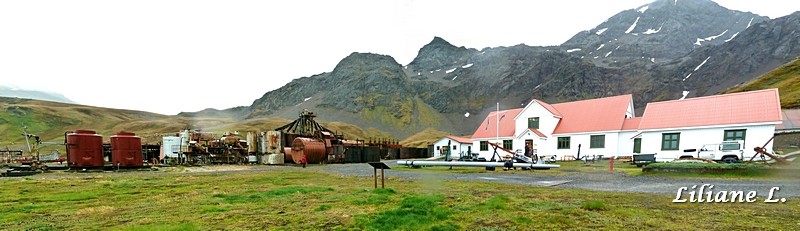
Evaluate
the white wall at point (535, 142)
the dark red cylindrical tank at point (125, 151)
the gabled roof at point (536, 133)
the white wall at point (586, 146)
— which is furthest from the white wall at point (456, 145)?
the dark red cylindrical tank at point (125, 151)

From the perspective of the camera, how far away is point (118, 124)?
138375 mm

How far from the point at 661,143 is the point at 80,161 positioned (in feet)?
161

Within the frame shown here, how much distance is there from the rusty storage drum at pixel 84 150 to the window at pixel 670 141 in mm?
48452

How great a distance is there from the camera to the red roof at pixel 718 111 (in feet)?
88.9

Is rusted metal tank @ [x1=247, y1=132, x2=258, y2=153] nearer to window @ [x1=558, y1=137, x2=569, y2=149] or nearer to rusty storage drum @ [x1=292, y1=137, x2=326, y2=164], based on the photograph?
rusty storage drum @ [x1=292, y1=137, x2=326, y2=164]

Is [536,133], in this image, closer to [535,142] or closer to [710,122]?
[535,142]

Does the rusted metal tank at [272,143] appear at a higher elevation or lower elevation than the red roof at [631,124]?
lower

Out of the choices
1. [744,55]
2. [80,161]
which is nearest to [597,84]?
[744,55]

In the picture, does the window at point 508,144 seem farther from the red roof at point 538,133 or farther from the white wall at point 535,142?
the red roof at point 538,133

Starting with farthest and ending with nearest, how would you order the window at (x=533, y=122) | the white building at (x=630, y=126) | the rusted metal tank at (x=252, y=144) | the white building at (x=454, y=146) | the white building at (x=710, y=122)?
the white building at (x=454, y=146) → the rusted metal tank at (x=252, y=144) → the window at (x=533, y=122) → the white building at (x=630, y=126) → the white building at (x=710, y=122)

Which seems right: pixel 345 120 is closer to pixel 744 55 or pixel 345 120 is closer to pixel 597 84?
pixel 597 84

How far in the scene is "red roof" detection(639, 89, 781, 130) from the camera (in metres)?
27.1

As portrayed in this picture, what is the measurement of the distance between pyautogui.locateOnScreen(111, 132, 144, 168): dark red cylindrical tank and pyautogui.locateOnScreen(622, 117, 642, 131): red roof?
46.5 m

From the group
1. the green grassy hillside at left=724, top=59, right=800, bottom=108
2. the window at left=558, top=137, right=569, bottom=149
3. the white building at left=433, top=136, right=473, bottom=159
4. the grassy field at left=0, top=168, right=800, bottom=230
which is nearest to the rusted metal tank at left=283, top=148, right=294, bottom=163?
the white building at left=433, top=136, right=473, bottom=159
